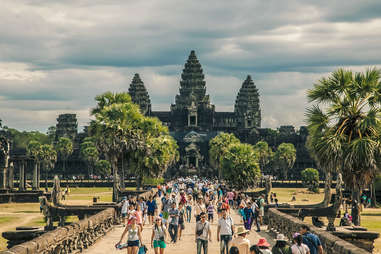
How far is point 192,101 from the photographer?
6801 inches

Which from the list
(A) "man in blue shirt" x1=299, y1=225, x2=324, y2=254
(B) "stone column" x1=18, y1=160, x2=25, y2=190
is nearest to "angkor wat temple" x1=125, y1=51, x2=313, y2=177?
(B) "stone column" x1=18, y1=160, x2=25, y2=190

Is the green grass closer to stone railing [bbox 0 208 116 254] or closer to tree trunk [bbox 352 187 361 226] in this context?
stone railing [bbox 0 208 116 254]

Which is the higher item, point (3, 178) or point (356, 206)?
point (3, 178)

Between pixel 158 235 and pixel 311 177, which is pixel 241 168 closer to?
pixel 311 177

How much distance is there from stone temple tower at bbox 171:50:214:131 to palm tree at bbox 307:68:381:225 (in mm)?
148023

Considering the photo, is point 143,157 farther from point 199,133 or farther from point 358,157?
point 199,133

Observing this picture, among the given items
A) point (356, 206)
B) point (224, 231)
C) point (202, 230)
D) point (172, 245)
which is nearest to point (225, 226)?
point (224, 231)

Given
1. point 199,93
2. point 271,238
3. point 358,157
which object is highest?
point 199,93

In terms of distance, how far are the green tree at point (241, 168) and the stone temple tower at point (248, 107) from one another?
124 metres

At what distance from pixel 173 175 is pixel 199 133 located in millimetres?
32350

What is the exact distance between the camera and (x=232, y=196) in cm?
4225

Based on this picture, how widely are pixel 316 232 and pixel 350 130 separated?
7559 millimetres

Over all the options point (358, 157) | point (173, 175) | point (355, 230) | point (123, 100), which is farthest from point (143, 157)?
point (173, 175)

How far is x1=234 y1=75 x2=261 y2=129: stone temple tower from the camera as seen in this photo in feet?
600
